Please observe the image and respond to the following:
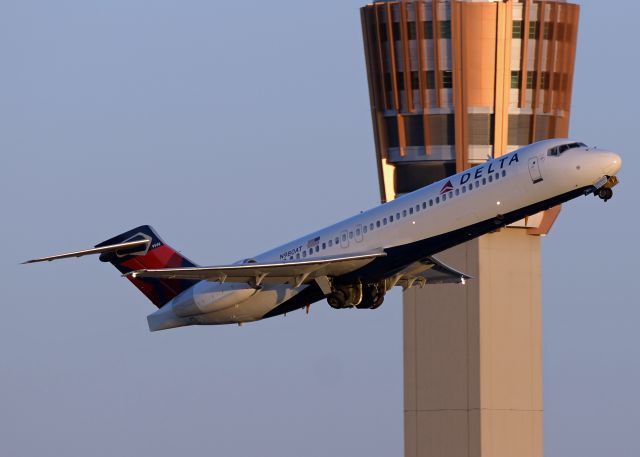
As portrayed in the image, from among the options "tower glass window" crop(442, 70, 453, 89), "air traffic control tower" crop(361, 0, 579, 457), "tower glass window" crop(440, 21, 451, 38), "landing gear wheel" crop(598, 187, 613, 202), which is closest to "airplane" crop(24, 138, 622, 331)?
"landing gear wheel" crop(598, 187, 613, 202)

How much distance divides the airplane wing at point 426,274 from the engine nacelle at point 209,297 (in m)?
6.25

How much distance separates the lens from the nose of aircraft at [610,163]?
69.3 m

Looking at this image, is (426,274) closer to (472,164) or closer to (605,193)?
(605,193)

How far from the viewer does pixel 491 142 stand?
11112 centimetres

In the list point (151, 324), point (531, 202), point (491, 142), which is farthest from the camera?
point (491, 142)

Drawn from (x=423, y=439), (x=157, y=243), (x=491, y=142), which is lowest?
(x=423, y=439)

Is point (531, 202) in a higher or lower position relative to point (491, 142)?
lower

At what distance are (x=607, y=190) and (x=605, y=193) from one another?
127mm

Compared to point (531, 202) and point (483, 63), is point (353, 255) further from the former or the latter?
point (483, 63)

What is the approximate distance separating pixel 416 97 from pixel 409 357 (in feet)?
49.0

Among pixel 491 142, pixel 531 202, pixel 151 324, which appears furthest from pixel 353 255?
pixel 491 142

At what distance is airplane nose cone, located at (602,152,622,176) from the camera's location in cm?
6931

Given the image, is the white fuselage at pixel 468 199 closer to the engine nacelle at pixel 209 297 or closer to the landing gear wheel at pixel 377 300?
the engine nacelle at pixel 209 297

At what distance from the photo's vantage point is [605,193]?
69.3m
